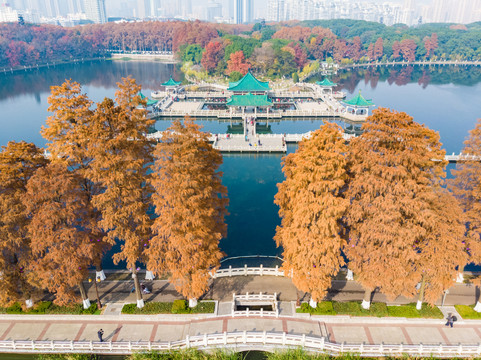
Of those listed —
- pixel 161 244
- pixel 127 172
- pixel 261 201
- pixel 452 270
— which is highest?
pixel 127 172

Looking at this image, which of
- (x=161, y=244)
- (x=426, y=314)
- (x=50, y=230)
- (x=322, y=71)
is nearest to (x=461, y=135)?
(x=426, y=314)

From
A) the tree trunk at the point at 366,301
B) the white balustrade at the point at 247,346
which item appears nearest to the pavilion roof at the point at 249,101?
the tree trunk at the point at 366,301

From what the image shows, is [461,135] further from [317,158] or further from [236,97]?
[317,158]

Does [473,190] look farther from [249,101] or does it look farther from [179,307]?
[249,101]

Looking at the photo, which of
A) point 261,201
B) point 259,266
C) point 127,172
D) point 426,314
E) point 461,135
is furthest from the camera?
point 461,135

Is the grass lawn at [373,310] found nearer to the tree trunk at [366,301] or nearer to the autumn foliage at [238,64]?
the tree trunk at [366,301]

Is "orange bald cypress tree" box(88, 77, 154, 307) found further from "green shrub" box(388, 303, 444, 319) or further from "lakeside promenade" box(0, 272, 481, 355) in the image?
"green shrub" box(388, 303, 444, 319)

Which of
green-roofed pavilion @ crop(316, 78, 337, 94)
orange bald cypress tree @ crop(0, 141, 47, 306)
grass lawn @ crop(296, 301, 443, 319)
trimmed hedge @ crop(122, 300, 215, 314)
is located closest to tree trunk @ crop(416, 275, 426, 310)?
grass lawn @ crop(296, 301, 443, 319)
